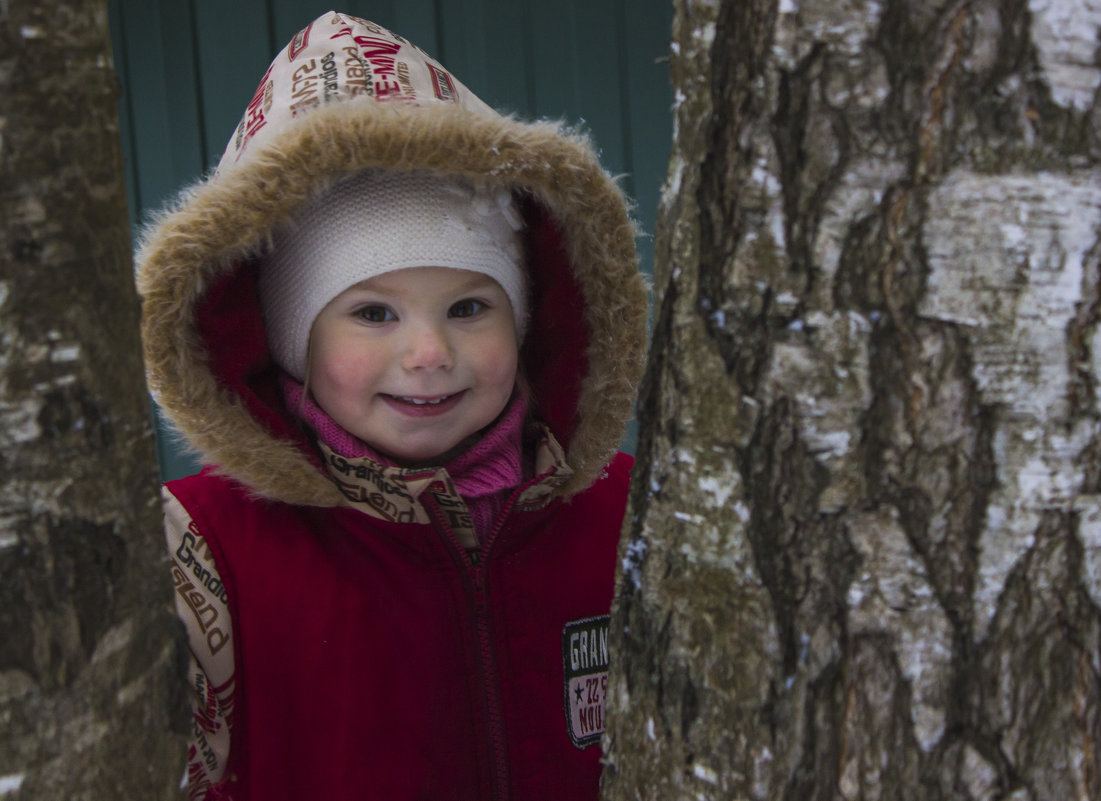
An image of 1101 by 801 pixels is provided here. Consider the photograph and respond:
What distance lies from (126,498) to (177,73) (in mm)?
2931

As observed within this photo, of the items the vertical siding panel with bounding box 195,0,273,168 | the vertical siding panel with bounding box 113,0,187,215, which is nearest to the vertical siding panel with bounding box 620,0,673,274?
the vertical siding panel with bounding box 195,0,273,168

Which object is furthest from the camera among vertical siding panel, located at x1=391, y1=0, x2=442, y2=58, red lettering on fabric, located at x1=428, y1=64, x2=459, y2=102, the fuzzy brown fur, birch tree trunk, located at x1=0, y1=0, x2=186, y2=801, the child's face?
vertical siding panel, located at x1=391, y1=0, x2=442, y2=58

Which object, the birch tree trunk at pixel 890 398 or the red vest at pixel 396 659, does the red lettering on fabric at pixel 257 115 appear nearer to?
the red vest at pixel 396 659

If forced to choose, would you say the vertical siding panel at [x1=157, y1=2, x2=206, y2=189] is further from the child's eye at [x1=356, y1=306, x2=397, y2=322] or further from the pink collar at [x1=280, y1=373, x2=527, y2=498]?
the child's eye at [x1=356, y1=306, x2=397, y2=322]

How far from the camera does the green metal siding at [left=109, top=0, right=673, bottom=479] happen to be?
3.27 metres

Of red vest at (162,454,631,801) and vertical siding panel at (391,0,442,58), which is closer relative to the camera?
red vest at (162,454,631,801)

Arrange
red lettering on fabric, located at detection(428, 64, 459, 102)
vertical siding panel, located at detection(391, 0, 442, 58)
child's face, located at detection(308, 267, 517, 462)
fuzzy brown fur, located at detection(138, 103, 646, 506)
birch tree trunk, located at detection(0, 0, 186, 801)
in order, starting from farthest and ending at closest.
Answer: vertical siding panel, located at detection(391, 0, 442, 58), red lettering on fabric, located at detection(428, 64, 459, 102), child's face, located at detection(308, 267, 517, 462), fuzzy brown fur, located at detection(138, 103, 646, 506), birch tree trunk, located at detection(0, 0, 186, 801)

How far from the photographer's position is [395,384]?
1.60 metres

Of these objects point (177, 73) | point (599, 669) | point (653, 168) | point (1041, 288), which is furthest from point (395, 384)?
point (177, 73)

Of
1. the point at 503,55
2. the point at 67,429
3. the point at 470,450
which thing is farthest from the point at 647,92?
the point at 67,429

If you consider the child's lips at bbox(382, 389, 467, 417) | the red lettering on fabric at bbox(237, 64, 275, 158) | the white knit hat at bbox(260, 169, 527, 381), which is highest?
the red lettering on fabric at bbox(237, 64, 275, 158)

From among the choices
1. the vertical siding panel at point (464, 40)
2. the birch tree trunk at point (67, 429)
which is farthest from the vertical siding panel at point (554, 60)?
the birch tree trunk at point (67, 429)

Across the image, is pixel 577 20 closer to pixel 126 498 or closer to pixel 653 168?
pixel 653 168

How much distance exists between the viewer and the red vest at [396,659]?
1.60 meters
